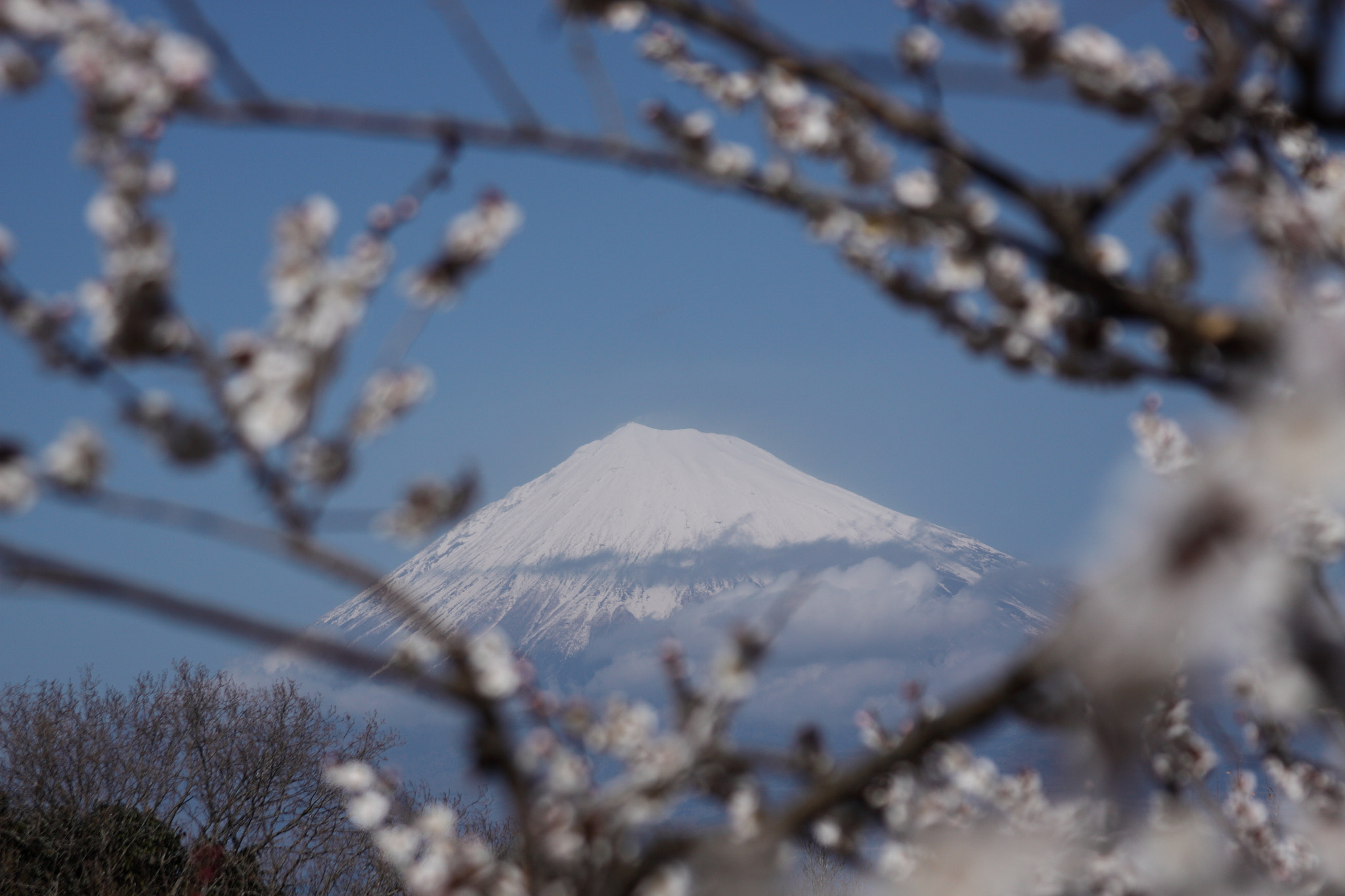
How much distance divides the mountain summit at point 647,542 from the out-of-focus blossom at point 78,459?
8920 centimetres

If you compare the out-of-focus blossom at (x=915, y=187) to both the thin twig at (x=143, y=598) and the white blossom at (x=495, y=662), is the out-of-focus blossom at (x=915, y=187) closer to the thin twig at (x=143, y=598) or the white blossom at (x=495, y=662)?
the white blossom at (x=495, y=662)

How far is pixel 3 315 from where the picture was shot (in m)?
1.02

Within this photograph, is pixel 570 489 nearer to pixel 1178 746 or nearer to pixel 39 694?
pixel 39 694

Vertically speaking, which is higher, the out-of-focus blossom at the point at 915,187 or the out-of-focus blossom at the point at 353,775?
the out-of-focus blossom at the point at 915,187

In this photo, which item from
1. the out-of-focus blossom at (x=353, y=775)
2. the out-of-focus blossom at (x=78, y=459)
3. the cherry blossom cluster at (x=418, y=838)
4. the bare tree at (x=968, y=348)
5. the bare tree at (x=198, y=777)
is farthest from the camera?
the bare tree at (x=198, y=777)

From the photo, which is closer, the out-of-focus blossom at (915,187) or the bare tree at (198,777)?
the out-of-focus blossom at (915,187)

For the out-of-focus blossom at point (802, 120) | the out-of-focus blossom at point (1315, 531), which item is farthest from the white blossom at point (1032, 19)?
the out-of-focus blossom at point (1315, 531)

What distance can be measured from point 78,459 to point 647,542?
136m

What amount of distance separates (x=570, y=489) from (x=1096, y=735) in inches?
4652

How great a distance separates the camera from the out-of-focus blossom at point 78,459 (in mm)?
924

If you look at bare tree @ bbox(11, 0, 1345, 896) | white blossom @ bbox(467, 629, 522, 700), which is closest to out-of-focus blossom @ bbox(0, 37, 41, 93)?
bare tree @ bbox(11, 0, 1345, 896)

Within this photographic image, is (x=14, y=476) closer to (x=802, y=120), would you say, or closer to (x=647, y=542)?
(x=802, y=120)

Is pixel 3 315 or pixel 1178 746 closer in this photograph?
pixel 3 315

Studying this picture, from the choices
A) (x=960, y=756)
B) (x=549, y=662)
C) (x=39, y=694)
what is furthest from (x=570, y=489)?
(x=960, y=756)
